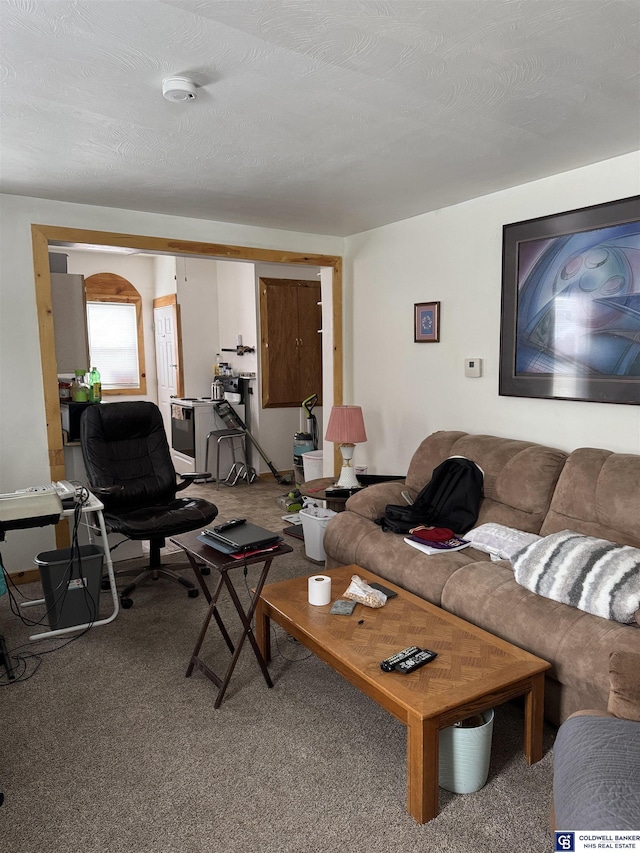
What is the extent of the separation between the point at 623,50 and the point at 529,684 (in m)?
2.14

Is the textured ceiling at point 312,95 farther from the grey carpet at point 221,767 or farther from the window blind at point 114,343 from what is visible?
the window blind at point 114,343

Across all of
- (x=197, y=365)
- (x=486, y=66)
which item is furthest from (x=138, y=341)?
(x=486, y=66)

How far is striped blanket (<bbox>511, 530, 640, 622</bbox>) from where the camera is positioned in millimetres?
2174

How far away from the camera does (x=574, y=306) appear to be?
3.19m

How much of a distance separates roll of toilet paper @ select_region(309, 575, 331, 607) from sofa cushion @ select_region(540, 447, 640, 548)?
3.86ft

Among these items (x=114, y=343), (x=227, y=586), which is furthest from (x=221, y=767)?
(x=114, y=343)

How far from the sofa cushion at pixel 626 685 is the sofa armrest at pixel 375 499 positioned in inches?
74.8

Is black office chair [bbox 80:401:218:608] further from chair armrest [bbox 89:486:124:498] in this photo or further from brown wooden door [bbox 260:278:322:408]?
brown wooden door [bbox 260:278:322:408]

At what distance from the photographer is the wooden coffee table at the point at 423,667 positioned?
1.82m

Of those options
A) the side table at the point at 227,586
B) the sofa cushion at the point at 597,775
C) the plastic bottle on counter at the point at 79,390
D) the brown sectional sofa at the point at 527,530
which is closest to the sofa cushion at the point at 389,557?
the brown sectional sofa at the point at 527,530

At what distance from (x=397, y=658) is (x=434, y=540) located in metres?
1.06

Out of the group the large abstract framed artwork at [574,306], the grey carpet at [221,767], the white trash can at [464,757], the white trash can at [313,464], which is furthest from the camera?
the white trash can at [313,464]

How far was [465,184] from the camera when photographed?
347cm

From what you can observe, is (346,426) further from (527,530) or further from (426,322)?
(527,530)
